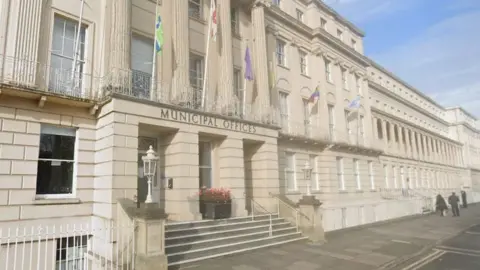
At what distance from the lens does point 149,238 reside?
8227mm

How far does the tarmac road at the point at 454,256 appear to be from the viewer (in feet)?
33.4

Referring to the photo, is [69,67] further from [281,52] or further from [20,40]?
[281,52]

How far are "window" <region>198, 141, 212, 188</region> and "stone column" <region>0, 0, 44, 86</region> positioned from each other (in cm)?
657

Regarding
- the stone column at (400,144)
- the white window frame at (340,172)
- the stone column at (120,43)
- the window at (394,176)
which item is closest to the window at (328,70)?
the white window frame at (340,172)

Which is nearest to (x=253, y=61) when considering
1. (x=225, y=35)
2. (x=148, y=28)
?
(x=225, y=35)

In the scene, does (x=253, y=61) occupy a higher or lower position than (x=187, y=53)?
higher

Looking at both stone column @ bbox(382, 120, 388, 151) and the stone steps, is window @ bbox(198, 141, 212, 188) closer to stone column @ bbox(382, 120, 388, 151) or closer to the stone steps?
the stone steps

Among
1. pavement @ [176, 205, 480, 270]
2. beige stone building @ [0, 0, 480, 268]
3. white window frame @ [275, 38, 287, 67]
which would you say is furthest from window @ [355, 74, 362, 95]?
pavement @ [176, 205, 480, 270]

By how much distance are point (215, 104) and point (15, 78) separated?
725 centimetres

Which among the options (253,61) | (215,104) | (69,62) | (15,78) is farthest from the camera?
(253,61)

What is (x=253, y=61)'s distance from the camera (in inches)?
674

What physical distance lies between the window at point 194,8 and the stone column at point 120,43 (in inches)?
146

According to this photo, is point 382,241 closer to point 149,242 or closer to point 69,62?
point 149,242

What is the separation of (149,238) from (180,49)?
25.3ft
